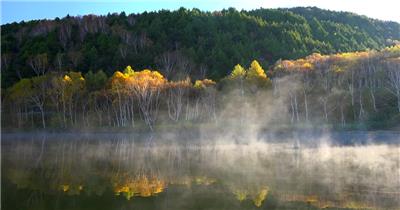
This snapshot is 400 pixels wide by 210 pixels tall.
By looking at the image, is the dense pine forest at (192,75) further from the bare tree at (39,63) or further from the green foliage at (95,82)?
the bare tree at (39,63)

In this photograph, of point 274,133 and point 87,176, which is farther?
point 274,133

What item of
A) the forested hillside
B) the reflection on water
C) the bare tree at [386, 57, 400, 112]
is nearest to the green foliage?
the forested hillside

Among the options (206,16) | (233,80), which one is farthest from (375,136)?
(206,16)

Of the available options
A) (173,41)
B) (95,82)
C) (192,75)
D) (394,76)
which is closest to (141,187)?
(394,76)

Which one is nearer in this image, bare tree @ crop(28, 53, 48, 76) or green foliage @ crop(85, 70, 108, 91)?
green foliage @ crop(85, 70, 108, 91)

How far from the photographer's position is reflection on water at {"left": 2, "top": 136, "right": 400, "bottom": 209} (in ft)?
67.3

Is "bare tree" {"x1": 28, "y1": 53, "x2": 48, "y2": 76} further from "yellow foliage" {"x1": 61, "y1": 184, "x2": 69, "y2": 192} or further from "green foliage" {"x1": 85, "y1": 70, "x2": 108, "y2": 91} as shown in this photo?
"yellow foliage" {"x1": 61, "y1": 184, "x2": 69, "y2": 192}

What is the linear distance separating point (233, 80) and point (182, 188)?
58.3 metres

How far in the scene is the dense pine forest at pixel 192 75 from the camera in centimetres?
7425

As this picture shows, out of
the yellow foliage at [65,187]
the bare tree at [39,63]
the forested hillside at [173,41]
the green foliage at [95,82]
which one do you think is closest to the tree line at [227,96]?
the green foliage at [95,82]

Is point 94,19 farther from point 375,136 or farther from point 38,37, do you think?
point 375,136

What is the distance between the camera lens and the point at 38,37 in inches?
5384

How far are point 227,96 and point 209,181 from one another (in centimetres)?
5459

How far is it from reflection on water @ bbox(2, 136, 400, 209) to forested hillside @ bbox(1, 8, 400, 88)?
6710 centimetres
